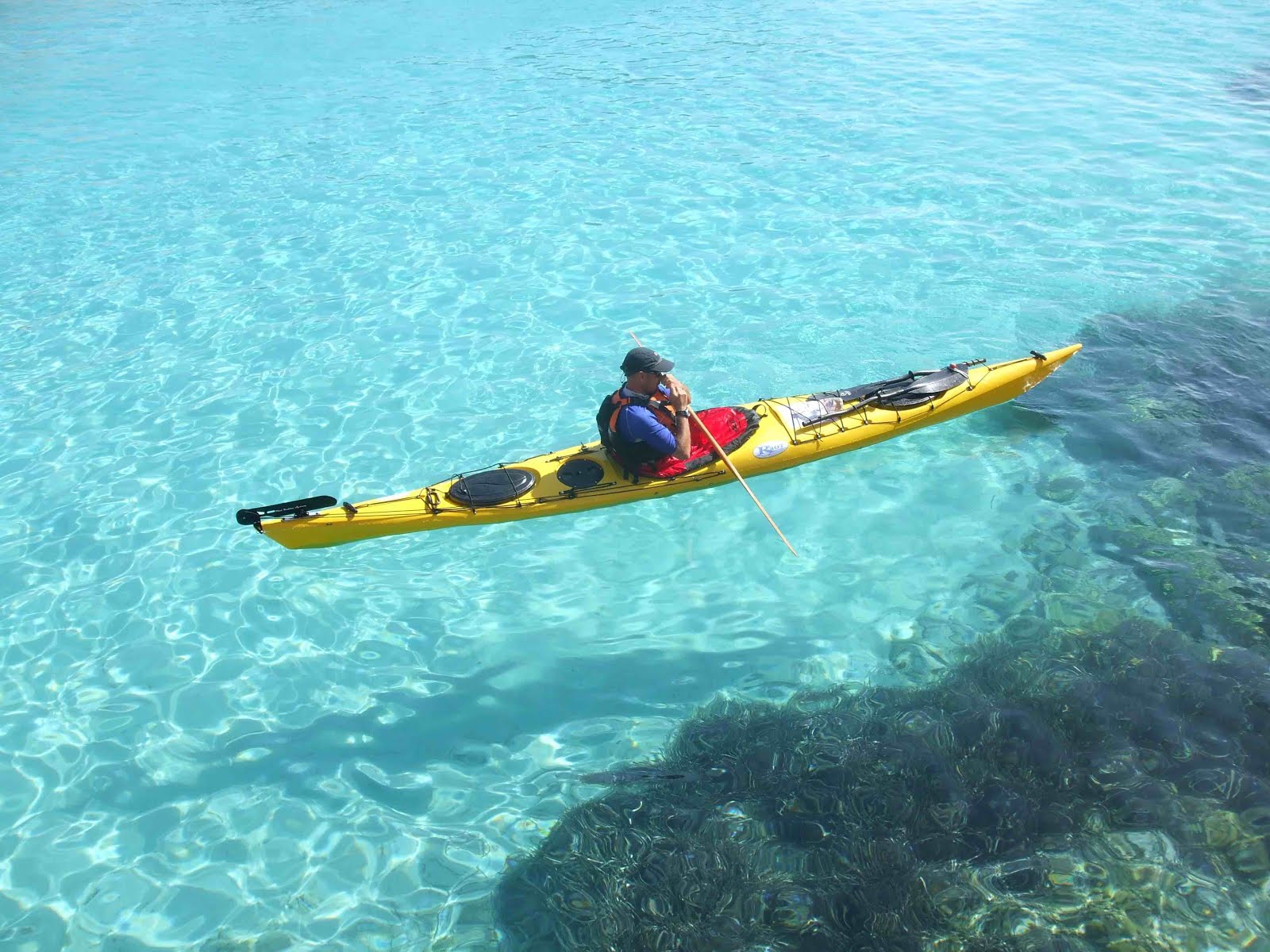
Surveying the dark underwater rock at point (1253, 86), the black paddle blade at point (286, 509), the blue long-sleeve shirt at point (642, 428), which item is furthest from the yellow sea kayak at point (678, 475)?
the dark underwater rock at point (1253, 86)

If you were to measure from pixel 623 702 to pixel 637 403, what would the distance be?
7.21ft

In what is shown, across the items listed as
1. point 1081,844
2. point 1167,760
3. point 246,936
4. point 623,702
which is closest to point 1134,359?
point 1167,760

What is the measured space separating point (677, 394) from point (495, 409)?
2.56 meters

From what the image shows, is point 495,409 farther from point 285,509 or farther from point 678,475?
point 285,509

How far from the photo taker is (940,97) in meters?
16.0

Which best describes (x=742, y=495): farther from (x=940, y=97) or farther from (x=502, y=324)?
(x=940, y=97)

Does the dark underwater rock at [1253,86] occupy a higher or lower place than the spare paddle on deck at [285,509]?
higher

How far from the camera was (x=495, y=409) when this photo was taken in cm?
905

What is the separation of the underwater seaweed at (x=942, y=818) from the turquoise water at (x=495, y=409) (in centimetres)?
36

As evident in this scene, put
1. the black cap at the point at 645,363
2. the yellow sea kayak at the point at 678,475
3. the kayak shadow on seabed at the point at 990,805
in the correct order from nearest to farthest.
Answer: the kayak shadow on seabed at the point at 990,805 < the black cap at the point at 645,363 < the yellow sea kayak at the point at 678,475

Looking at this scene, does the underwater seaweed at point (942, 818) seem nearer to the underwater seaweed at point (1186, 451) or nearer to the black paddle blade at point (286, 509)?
the underwater seaweed at point (1186, 451)

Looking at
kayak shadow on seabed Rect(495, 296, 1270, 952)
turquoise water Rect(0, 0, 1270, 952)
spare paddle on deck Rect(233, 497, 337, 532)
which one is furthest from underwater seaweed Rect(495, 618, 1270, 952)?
spare paddle on deck Rect(233, 497, 337, 532)

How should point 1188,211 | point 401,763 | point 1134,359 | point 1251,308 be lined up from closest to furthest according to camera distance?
point 401,763 < point 1134,359 < point 1251,308 < point 1188,211

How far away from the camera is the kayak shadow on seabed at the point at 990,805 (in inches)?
190
